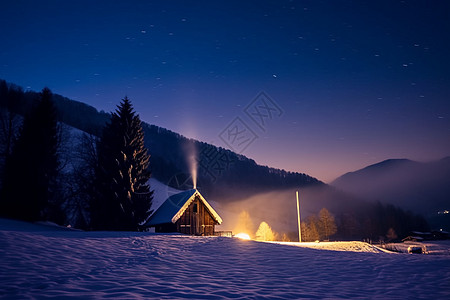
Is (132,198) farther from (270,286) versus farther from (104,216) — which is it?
(270,286)

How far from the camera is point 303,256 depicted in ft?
48.0

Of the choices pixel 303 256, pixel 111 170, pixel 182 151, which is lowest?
pixel 303 256

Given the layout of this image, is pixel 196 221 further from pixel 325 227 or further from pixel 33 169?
pixel 325 227

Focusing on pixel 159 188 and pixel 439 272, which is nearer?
pixel 439 272

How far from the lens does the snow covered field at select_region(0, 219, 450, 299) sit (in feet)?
24.3

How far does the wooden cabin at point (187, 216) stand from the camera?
91.2 ft

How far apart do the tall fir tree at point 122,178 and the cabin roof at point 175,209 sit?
149cm

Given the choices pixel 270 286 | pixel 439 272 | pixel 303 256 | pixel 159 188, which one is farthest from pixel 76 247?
pixel 159 188

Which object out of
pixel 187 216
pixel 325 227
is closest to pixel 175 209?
pixel 187 216

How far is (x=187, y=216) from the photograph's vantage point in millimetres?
29062

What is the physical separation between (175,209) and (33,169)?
15.0 m

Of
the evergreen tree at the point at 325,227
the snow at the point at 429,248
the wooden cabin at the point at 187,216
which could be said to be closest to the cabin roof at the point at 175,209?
the wooden cabin at the point at 187,216

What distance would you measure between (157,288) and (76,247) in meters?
7.01

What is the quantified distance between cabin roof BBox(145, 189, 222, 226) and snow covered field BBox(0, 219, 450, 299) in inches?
462
